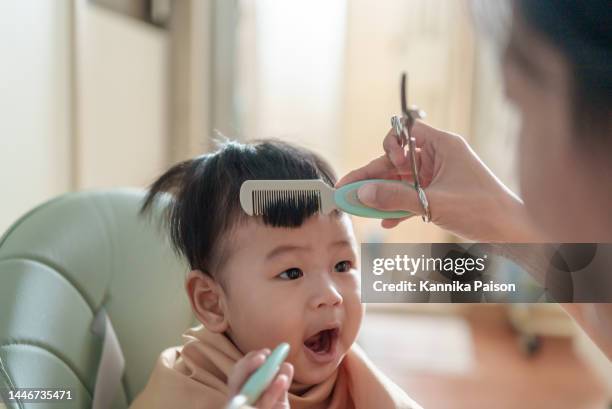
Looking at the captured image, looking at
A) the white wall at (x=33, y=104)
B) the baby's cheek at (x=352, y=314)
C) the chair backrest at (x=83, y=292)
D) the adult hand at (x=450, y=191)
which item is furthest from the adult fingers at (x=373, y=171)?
the white wall at (x=33, y=104)

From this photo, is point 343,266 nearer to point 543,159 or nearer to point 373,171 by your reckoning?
point 373,171

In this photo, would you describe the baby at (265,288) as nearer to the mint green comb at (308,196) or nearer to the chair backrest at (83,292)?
the mint green comb at (308,196)

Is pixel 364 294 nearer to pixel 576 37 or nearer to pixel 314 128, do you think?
pixel 576 37

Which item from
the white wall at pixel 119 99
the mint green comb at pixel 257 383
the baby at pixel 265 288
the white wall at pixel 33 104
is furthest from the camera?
the white wall at pixel 119 99

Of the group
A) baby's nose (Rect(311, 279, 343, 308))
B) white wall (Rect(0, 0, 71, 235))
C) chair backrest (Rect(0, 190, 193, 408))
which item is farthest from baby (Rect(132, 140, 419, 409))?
white wall (Rect(0, 0, 71, 235))

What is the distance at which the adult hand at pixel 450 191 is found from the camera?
1.51 feet

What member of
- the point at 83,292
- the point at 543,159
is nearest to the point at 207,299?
the point at 83,292

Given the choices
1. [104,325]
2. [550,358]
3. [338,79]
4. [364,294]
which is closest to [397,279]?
[364,294]

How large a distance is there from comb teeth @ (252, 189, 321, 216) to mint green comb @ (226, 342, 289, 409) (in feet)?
0.42

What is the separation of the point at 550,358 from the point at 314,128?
0.63 meters

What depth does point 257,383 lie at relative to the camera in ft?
1.24

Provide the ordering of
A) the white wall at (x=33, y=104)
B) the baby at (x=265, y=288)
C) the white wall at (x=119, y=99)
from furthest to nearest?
1. the white wall at (x=119, y=99)
2. the white wall at (x=33, y=104)
3. the baby at (x=265, y=288)

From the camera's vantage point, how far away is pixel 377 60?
47.2 inches

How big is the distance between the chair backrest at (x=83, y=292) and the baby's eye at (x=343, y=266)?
0.22 m
